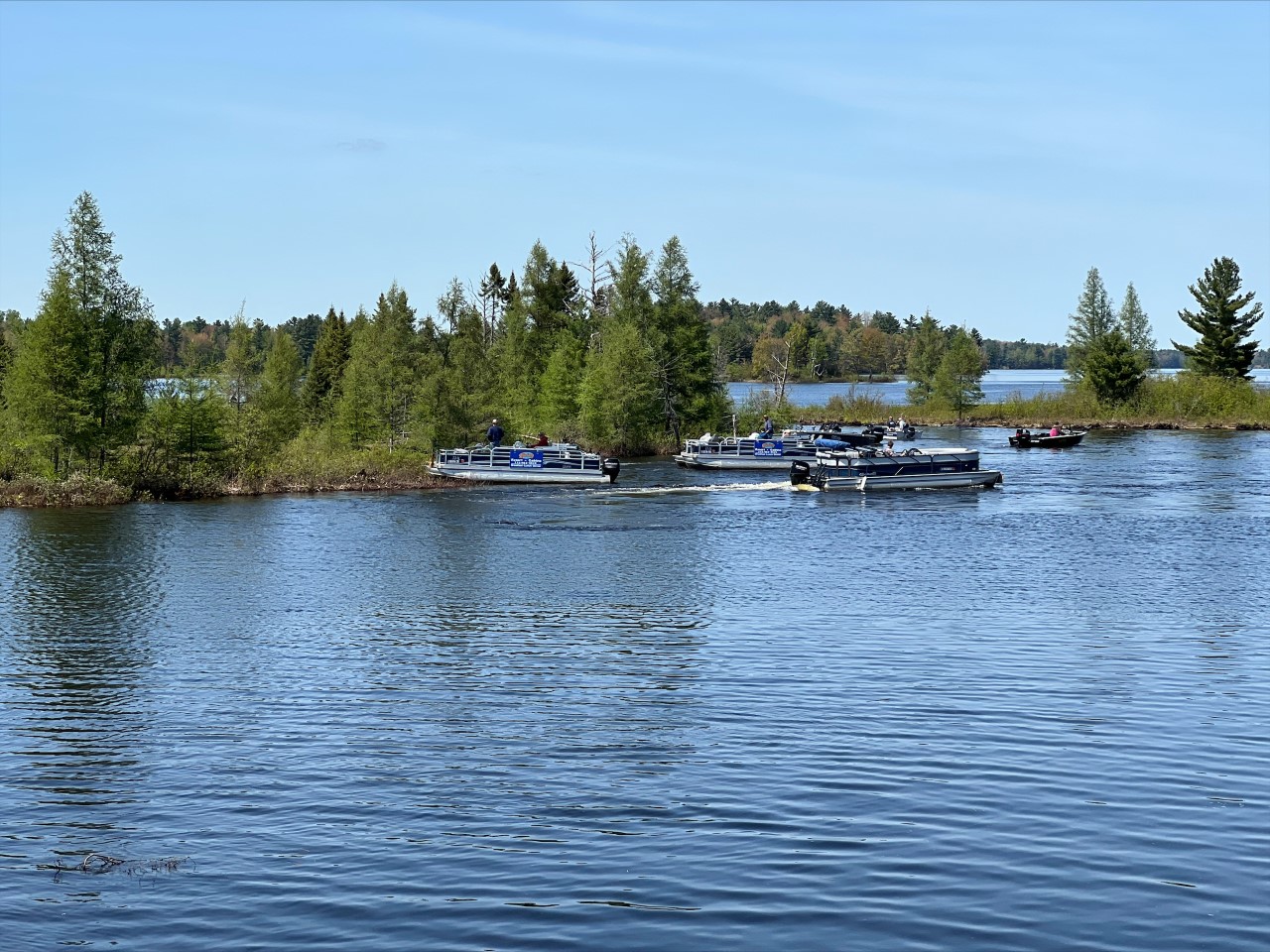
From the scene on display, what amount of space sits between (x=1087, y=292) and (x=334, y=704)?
16175 cm

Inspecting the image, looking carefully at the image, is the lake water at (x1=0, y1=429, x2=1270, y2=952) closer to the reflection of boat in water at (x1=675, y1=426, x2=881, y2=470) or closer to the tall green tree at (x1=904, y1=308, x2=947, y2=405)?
the reflection of boat in water at (x1=675, y1=426, x2=881, y2=470)

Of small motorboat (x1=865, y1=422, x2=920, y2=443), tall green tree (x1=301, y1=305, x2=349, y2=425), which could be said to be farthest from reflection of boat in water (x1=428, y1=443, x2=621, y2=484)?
tall green tree (x1=301, y1=305, x2=349, y2=425)

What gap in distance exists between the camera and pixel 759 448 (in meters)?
87.3

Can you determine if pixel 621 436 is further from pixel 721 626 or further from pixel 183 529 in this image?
pixel 721 626

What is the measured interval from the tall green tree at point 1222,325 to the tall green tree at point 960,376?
76.1 feet

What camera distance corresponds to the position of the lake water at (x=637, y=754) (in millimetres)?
13156

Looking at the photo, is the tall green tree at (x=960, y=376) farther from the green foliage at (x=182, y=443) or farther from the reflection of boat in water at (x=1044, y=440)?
the green foliage at (x=182, y=443)

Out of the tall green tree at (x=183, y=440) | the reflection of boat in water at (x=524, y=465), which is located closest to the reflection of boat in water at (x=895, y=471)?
the reflection of boat in water at (x=524, y=465)

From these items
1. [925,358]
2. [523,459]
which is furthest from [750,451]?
[925,358]

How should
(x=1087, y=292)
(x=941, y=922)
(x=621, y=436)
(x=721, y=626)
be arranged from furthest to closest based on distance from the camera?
1. (x=1087, y=292)
2. (x=621, y=436)
3. (x=721, y=626)
4. (x=941, y=922)

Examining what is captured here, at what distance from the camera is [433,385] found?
8125cm

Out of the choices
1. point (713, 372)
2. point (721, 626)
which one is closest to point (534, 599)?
point (721, 626)

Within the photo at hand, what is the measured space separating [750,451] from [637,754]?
68.8 m

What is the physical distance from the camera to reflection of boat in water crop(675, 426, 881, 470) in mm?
86312
